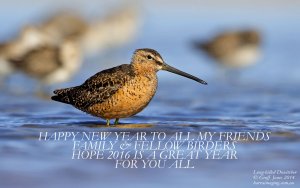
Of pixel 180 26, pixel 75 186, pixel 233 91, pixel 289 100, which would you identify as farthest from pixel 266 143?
pixel 180 26

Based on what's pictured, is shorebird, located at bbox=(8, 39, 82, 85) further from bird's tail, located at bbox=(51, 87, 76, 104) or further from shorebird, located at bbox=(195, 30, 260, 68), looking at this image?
bird's tail, located at bbox=(51, 87, 76, 104)

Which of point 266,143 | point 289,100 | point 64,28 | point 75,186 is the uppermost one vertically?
point 64,28

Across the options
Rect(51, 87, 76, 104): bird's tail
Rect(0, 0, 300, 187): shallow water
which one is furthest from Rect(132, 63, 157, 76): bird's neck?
Rect(51, 87, 76, 104): bird's tail

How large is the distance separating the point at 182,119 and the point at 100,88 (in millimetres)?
1071

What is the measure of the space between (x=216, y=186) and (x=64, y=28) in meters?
11.0

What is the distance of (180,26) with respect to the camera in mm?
16891

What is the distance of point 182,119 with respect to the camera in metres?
7.47

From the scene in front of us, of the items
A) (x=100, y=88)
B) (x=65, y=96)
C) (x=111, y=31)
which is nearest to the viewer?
(x=100, y=88)

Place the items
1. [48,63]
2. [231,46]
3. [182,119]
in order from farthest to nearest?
[231,46]
[48,63]
[182,119]

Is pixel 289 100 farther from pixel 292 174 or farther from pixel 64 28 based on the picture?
pixel 64 28

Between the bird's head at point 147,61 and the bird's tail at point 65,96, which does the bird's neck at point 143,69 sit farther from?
the bird's tail at point 65,96

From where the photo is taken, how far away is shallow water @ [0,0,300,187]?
4.91m

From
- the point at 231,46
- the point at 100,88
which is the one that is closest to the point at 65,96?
the point at 100,88

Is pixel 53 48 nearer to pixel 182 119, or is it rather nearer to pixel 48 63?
pixel 48 63
